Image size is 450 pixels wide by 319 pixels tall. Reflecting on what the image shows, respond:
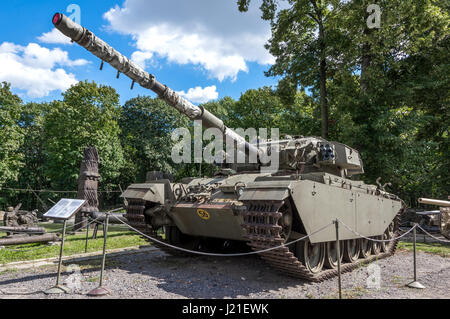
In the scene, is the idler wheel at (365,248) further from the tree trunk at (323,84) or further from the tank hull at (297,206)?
the tree trunk at (323,84)

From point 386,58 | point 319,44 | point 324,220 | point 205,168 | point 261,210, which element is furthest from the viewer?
point 205,168

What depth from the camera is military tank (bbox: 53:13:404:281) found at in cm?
599

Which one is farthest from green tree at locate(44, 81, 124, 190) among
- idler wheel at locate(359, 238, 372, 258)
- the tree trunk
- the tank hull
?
idler wheel at locate(359, 238, 372, 258)

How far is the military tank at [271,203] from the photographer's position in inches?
236

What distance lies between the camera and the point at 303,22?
2006 centimetres

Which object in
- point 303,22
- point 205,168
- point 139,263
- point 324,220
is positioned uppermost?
A: point 303,22

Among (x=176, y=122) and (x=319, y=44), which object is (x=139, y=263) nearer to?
(x=319, y=44)

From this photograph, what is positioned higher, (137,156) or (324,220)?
(137,156)

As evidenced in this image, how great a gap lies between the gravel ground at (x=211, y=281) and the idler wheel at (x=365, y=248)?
1.54 ft

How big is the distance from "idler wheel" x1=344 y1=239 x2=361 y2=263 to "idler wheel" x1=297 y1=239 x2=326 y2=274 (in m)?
1.13
